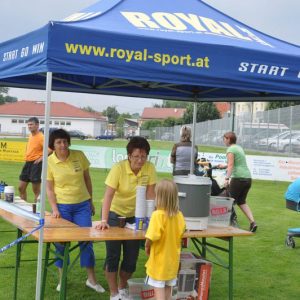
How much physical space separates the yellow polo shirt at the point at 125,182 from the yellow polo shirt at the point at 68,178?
54cm

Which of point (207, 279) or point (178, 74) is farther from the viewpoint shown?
point (207, 279)

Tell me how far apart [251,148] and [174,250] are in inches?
Answer: 975

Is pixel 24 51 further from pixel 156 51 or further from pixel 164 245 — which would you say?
pixel 164 245

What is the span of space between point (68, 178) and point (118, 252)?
973 millimetres

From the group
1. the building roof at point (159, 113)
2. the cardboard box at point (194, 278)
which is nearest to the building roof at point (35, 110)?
the building roof at point (159, 113)

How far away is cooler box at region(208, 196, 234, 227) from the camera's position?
17.7 feet

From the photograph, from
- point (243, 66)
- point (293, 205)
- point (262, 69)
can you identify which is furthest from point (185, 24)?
point (293, 205)

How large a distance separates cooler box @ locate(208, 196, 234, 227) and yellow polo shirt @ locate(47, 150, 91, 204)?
1.35 metres

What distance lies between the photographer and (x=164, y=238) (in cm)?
443

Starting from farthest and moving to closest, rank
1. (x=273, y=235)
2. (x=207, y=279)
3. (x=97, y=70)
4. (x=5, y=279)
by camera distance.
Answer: (x=273, y=235) → (x=5, y=279) → (x=207, y=279) → (x=97, y=70)

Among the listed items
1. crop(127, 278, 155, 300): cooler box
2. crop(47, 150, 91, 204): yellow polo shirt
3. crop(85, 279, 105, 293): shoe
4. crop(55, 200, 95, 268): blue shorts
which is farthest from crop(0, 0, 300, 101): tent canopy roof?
crop(85, 279, 105, 293): shoe

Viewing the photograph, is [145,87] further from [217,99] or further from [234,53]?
[234,53]

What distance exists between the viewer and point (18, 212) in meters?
5.39

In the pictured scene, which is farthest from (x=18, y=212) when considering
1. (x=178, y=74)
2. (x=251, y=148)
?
(x=251, y=148)
